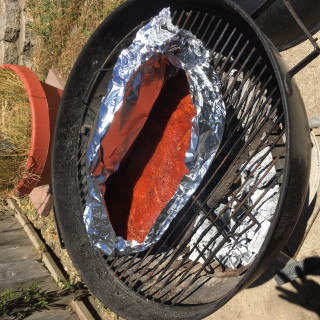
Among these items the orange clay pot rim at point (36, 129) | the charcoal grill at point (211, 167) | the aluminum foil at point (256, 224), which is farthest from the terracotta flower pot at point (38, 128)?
the aluminum foil at point (256, 224)

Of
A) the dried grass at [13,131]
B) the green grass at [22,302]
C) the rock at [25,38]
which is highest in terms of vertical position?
the rock at [25,38]

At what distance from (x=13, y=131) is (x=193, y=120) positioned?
3.49 feet

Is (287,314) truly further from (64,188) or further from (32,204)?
(32,204)

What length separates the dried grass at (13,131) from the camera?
6.27ft

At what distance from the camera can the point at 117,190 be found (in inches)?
65.5

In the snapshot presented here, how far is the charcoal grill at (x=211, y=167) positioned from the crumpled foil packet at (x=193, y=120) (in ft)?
0.17

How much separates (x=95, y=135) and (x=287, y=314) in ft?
3.82

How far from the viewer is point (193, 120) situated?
1358 mm

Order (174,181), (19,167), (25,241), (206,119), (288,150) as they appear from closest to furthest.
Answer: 1. (288,150)
2. (206,119)
3. (174,181)
4. (19,167)
5. (25,241)

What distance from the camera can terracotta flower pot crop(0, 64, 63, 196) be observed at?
5.82ft

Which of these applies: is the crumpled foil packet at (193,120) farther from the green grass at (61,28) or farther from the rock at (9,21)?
the rock at (9,21)

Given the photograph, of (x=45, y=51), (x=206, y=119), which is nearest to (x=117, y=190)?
(x=206, y=119)

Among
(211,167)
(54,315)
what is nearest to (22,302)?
(54,315)

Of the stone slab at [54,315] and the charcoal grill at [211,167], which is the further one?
the stone slab at [54,315]
